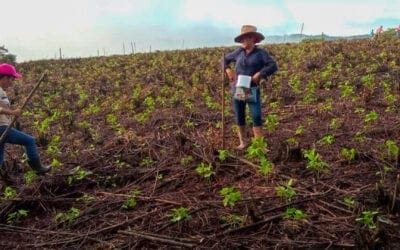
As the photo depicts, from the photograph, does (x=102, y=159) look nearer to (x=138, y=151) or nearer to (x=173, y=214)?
(x=138, y=151)

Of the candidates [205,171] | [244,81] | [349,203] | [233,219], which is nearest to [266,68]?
[244,81]

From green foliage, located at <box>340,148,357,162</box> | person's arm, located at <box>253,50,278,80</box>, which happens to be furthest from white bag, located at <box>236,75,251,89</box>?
green foliage, located at <box>340,148,357,162</box>

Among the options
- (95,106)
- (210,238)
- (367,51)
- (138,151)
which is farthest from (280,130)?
(367,51)

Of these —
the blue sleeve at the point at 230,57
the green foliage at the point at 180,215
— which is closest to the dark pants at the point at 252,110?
the blue sleeve at the point at 230,57

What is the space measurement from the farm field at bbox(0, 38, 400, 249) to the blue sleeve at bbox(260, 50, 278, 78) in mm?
1124

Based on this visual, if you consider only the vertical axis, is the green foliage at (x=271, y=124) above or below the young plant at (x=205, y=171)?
above

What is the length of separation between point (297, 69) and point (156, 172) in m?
9.95

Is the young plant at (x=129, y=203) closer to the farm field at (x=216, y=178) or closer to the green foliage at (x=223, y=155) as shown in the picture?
the farm field at (x=216, y=178)

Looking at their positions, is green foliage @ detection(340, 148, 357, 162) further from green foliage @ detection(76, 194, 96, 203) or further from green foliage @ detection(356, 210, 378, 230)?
green foliage @ detection(76, 194, 96, 203)

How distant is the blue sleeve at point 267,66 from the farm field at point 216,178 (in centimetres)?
112

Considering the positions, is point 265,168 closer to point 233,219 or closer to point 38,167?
point 233,219

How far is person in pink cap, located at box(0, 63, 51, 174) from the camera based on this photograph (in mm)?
6652

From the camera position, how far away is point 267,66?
723cm

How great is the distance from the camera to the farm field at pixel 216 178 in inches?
196
